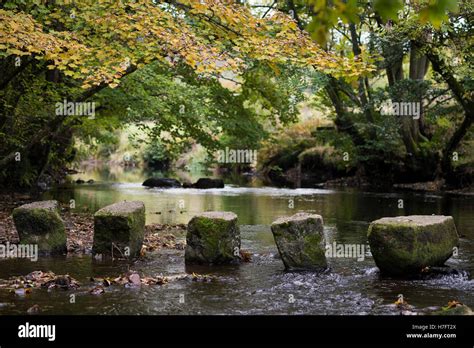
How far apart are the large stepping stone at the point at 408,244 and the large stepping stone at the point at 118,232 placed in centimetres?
436

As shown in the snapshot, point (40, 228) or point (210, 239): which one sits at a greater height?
point (40, 228)

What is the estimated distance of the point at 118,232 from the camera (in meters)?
11.3

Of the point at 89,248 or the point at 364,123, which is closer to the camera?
the point at 89,248

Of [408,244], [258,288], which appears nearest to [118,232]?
[258,288]

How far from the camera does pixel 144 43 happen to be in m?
12.1

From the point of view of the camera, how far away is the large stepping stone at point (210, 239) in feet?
35.7

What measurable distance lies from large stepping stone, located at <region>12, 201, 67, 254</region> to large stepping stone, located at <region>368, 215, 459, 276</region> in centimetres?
594

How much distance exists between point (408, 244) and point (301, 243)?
1.80m

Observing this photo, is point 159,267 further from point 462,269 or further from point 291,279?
point 462,269

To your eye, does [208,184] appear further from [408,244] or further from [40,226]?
[408,244]

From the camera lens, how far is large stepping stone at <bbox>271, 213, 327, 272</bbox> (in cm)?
1036

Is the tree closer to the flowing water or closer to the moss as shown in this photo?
the moss
